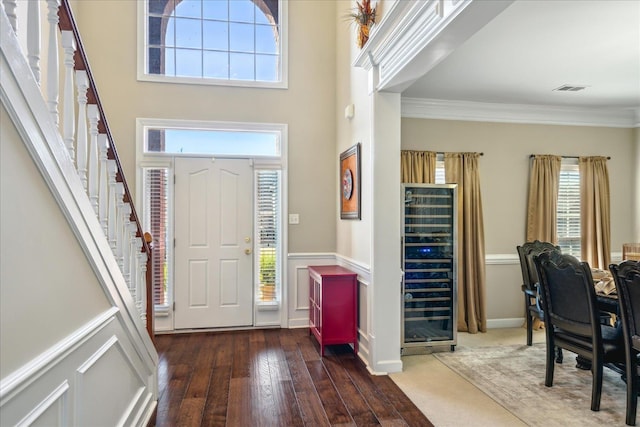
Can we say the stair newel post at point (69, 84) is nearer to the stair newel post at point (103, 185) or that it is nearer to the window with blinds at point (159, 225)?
the stair newel post at point (103, 185)

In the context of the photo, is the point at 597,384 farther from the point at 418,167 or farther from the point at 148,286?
the point at 148,286

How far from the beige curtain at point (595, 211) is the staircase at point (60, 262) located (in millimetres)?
5223

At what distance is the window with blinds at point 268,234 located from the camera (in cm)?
479

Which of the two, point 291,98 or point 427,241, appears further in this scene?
point 291,98

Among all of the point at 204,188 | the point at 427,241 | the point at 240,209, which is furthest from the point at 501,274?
the point at 204,188

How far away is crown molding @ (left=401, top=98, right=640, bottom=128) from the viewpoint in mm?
4715

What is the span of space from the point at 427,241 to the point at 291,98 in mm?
2349

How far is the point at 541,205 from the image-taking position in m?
4.88

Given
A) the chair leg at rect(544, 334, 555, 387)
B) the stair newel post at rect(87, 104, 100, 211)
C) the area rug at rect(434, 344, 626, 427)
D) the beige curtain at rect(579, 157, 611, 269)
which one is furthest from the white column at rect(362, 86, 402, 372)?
the beige curtain at rect(579, 157, 611, 269)

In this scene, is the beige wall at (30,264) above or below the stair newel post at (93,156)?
below

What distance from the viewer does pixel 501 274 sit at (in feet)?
16.1

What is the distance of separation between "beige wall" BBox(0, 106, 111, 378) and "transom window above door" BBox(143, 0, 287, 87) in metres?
3.53

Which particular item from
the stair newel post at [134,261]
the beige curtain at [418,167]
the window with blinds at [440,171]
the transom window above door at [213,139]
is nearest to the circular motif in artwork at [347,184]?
the beige curtain at [418,167]

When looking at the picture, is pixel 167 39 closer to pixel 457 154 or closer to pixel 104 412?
pixel 457 154
